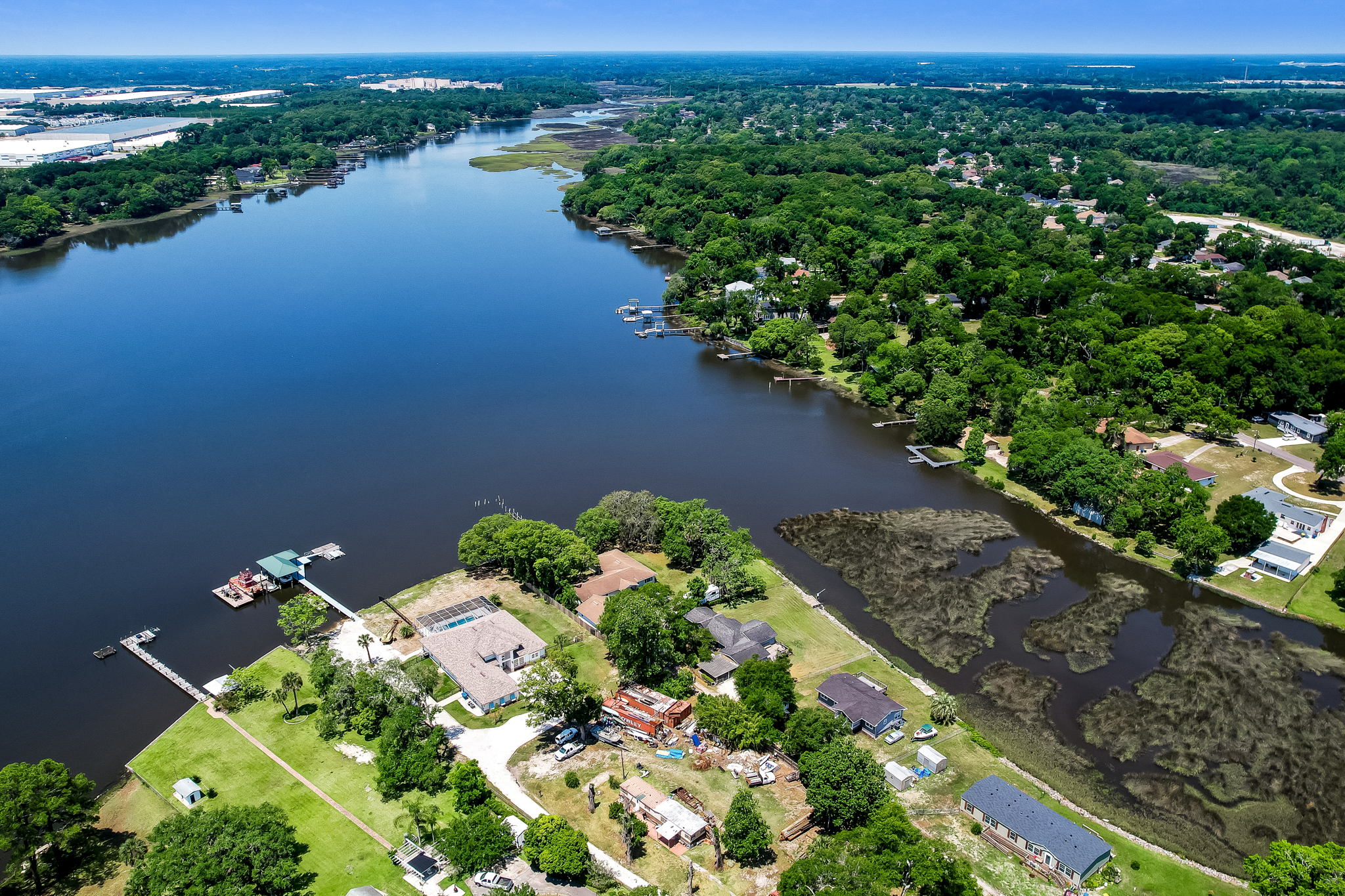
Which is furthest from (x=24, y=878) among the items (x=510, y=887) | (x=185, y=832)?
(x=510, y=887)

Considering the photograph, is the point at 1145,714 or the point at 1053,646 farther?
the point at 1053,646

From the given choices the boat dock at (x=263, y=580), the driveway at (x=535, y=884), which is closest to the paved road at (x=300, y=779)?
the driveway at (x=535, y=884)

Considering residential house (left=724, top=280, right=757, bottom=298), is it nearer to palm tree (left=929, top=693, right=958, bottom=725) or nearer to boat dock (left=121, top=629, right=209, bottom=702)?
palm tree (left=929, top=693, right=958, bottom=725)

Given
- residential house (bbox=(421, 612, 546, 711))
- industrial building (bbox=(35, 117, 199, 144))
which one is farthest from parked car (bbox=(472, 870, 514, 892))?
industrial building (bbox=(35, 117, 199, 144))

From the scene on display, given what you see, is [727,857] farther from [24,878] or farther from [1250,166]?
[1250,166]

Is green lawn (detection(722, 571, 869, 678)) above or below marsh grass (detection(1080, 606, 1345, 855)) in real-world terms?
above

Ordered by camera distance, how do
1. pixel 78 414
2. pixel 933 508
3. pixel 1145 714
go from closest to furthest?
pixel 1145 714, pixel 933 508, pixel 78 414
